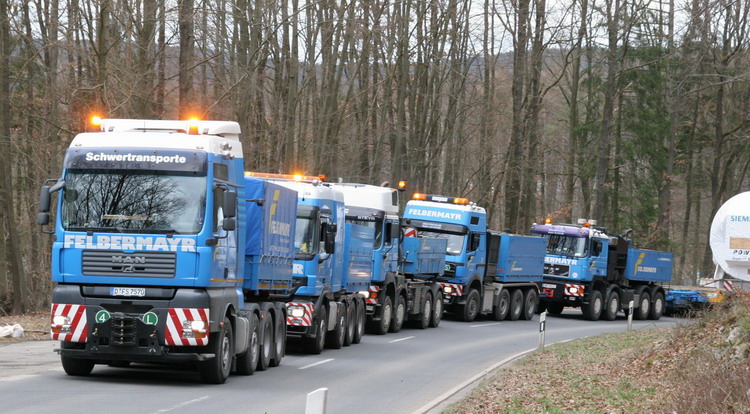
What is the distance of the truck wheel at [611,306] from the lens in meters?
39.5

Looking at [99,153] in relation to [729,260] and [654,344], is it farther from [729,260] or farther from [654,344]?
[729,260]

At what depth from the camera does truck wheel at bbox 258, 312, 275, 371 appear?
1709cm

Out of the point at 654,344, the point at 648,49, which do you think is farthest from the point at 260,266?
the point at 648,49

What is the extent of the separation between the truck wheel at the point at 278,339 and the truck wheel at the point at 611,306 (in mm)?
23598

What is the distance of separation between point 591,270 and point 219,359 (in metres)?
24.8

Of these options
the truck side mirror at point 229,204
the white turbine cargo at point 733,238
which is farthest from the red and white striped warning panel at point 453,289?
the truck side mirror at point 229,204

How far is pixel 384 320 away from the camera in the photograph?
87.6 ft

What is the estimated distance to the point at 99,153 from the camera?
565 inches

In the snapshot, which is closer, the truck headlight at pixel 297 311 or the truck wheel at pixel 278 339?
the truck wheel at pixel 278 339

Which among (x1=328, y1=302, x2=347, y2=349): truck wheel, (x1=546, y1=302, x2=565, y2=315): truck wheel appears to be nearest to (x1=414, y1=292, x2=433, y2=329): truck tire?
(x1=328, y1=302, x2=347, y2=349): truck wheel

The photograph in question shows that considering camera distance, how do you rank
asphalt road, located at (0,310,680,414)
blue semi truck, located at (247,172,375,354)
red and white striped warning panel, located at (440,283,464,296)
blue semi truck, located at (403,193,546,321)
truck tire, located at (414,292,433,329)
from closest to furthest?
asphalt road, located at (0,310,680,414), blue semi truck, located at (247,172,375,354), truck tire, located at (414,292,433,329), blue semi truck, located at (403,193,546,321), red and white striped warning panel, located at (440,283,464,296)

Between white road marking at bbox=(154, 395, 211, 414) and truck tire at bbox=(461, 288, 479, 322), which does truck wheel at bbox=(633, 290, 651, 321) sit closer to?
truck tire at bbox=(461, 288, 479, 322)

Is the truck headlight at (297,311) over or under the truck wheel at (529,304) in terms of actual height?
over

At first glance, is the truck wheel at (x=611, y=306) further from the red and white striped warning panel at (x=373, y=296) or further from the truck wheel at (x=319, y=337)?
the truck wheel at (x=319, y=337)
